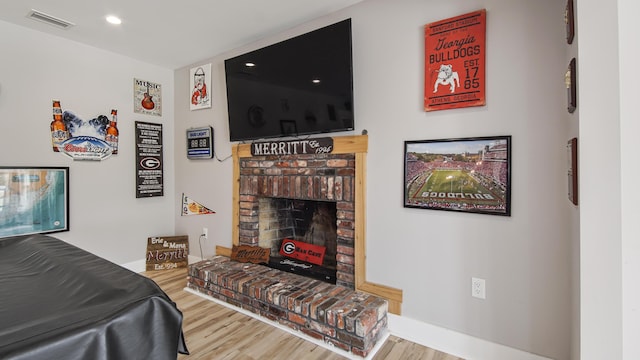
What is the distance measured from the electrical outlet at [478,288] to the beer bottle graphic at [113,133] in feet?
11.1

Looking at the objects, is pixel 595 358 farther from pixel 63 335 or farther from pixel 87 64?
pixel 87 64

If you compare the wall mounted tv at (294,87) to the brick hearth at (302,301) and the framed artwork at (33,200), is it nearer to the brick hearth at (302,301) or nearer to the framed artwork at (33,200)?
the brick hearth at (302,301)

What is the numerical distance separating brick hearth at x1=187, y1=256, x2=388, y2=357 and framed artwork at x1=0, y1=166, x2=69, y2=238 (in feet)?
4.28

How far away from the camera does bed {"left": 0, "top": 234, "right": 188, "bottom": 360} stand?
2.45ft

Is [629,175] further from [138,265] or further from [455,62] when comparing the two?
Result: [138,265]

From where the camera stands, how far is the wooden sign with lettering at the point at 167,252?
3.40 m

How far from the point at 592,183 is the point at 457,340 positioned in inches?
47.5

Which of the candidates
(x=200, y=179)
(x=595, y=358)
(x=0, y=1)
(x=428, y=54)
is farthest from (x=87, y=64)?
(x=595, y=358)

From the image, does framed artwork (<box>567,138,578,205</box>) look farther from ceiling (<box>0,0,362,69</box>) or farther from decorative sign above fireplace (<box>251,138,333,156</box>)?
ceiling (<box>0,0,362,69</box>)

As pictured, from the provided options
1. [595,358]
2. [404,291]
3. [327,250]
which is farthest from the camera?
[327,250]

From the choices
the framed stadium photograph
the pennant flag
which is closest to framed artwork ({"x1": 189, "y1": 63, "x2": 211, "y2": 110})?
the pennant flag

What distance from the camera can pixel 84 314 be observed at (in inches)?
33.4

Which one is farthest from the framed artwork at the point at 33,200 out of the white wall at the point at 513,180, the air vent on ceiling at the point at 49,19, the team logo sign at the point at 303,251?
the white wall at the point at 513,180

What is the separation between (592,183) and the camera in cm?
119
